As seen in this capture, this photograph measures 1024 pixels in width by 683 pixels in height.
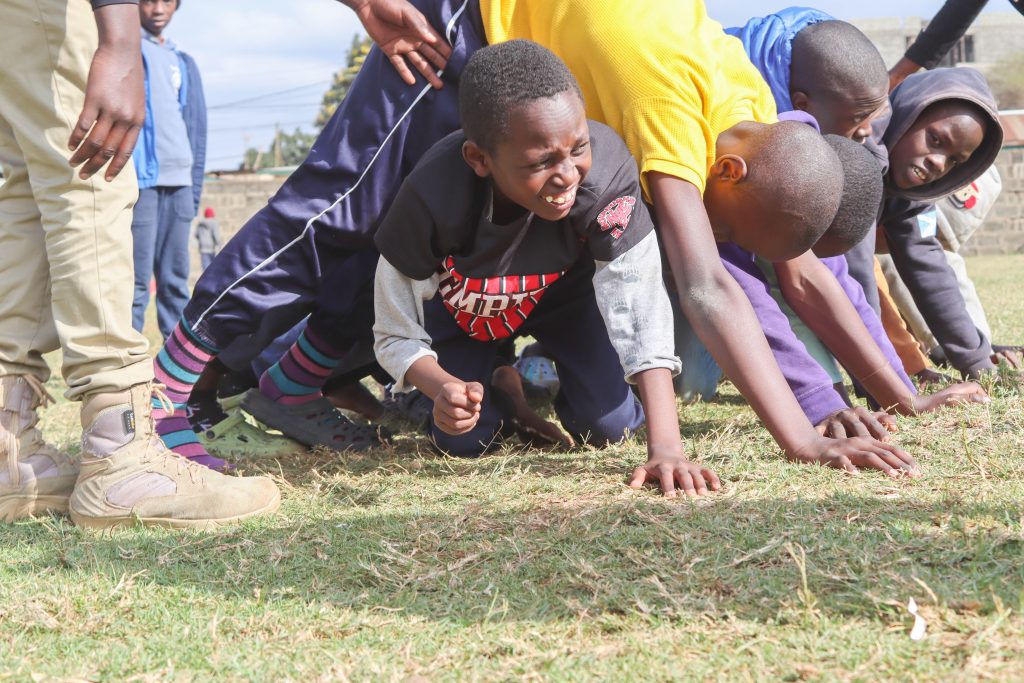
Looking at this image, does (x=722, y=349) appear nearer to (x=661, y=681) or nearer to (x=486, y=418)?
(x=486, y=418)

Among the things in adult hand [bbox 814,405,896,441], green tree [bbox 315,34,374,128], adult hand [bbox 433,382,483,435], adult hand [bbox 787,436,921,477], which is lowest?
green tree [bbox 315,34,374,128]

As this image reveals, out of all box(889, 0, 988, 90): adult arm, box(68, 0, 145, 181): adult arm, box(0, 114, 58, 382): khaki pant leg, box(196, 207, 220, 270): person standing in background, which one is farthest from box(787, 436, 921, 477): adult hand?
box(196, 207, 220, 270): person standing in background

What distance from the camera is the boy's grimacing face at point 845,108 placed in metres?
3.54

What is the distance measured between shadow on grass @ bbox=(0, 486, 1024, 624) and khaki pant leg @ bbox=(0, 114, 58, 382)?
0.45m

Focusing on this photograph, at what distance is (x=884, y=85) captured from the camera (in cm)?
361

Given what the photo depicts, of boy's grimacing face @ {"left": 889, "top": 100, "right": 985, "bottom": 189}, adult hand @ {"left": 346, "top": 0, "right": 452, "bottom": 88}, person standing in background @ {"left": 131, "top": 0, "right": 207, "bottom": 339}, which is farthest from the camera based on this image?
person standing in background @ {"left": 131, "top": 0, "right": 207, "bottom": 339}

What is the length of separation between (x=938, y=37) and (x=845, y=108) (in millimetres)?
A: 1292

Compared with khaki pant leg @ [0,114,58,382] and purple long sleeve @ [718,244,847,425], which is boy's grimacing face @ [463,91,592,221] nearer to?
purple long sleeve @ [718,244,847,425]

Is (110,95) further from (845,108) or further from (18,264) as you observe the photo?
(845,108)

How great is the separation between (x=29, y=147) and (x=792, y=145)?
6.25ft

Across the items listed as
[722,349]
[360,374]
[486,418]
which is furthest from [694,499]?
[360,374]

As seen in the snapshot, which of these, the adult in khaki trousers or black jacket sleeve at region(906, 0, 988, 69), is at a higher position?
black jacket sleeve at region(906, 0, 988, 69)

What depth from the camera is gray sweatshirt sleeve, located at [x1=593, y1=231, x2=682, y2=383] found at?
264 cm

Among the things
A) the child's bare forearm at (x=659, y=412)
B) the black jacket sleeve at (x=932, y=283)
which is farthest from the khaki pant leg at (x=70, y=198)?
the black jacket sleeve at (x=932, y=283)
